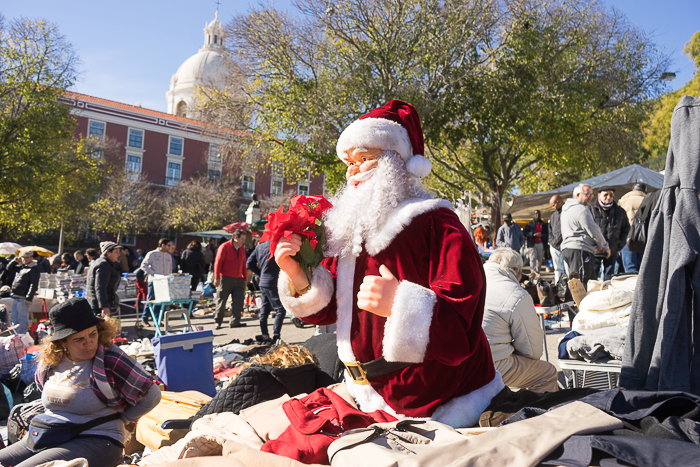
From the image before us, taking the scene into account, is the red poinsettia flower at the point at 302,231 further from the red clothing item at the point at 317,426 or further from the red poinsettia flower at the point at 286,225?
the red clothing item at the point at 317,426

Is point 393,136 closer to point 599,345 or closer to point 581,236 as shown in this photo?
point 599,345

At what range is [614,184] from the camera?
10945 millimetres

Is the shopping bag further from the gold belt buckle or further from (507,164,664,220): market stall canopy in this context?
(507,164,664,220): market stall canopy

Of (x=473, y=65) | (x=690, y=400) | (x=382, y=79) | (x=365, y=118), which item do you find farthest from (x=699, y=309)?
(x=473, y=65)

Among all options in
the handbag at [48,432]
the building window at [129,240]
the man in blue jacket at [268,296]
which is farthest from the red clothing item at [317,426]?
the building window at [129,240]

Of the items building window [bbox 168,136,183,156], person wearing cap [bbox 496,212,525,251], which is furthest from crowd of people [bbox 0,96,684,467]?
building window [bbox 168,136,183,156]

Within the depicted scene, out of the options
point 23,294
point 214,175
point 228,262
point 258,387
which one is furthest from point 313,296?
point 214,175

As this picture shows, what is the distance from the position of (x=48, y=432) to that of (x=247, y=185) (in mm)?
43421

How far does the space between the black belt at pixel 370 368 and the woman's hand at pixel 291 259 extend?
0.43 m

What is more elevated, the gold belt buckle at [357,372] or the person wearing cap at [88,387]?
the gold belt buckle at [357,372]

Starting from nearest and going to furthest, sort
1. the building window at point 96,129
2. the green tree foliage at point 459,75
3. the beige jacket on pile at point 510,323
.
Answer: the beige jacket on pile at point 510,323
the green tree foliage at point 459,75
the building window at point 96,129

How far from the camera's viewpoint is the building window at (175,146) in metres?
44.8

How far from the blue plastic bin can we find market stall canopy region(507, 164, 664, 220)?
911 cm

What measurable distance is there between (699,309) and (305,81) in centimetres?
1341
